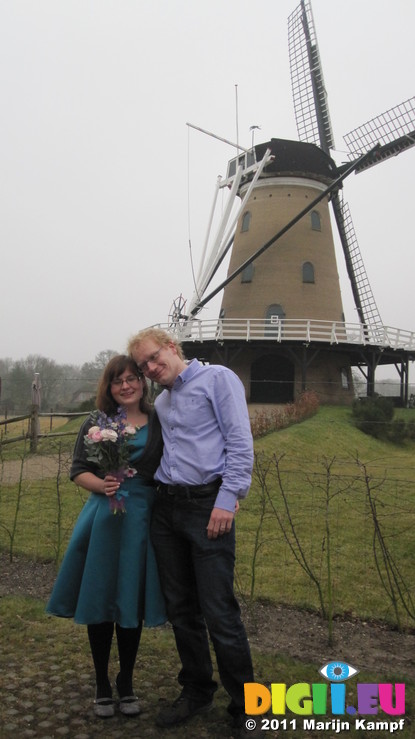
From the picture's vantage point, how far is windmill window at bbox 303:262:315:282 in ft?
66.2

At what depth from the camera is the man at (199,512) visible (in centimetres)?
271

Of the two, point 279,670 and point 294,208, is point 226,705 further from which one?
point 294,208

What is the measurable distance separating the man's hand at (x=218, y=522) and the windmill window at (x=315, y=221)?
1913 centimetres

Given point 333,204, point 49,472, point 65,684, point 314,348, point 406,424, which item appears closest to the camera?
point 65,684

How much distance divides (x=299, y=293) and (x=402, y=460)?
8.10 m

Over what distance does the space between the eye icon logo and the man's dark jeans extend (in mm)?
698

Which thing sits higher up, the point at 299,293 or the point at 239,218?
the point at 239,218

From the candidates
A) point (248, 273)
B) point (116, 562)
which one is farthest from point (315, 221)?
point (116, 562)

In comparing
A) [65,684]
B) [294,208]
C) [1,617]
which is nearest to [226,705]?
[65,684]

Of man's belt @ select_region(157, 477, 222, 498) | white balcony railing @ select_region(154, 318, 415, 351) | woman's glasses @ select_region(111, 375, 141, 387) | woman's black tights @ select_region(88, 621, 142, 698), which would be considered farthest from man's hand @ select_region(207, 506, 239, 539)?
white balcony railing @ select_region(154, 318, 415, 351)

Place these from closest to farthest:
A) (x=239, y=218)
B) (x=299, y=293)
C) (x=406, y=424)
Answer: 1. (x=406, y=424)
2. (x=299, y=293)
3. (x=239, y=218)

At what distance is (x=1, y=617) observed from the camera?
409 centimetres

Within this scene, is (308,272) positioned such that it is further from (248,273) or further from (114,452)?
(114,452)

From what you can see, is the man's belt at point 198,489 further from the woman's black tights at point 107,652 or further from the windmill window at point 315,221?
the windmill window at point 315,221
